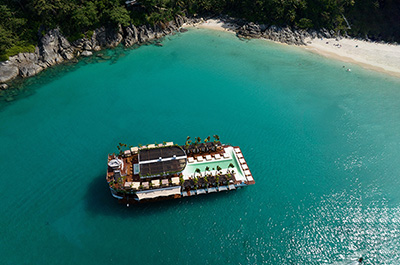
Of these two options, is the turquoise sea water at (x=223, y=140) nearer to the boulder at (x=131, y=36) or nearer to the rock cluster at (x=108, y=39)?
the rock cluster at (x=108, y=39)

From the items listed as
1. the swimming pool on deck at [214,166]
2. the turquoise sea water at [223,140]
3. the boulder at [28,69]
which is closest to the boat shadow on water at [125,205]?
the turquoise sea water at [223,140]

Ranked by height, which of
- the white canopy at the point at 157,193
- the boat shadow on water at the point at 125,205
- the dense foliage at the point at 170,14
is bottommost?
the boat shadow on water at the point at 125,205

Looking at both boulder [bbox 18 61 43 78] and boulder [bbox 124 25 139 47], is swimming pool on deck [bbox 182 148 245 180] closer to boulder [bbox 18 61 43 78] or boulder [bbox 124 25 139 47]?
boulder [bbox 18 61 43 78]

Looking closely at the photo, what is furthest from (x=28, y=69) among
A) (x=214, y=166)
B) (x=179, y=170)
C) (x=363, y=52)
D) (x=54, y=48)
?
(x=363, y=52)

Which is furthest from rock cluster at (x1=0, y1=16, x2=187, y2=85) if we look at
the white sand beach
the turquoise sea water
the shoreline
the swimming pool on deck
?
the white sand beach

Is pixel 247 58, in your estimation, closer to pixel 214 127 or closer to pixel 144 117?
pixel 214 127

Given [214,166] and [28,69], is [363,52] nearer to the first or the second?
[214,166]
